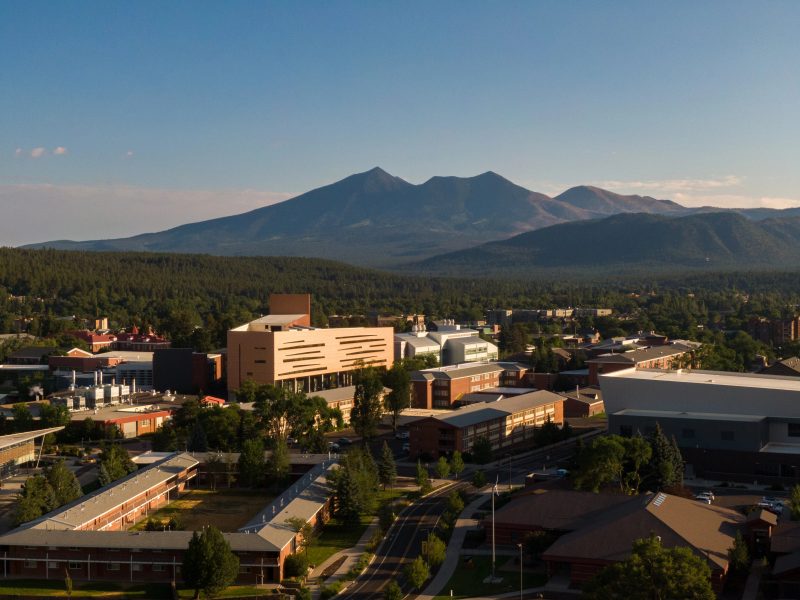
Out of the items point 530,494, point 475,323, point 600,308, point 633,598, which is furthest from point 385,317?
point 633,598

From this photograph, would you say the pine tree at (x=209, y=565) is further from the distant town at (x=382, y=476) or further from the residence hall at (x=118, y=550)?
the residence hall at (x=118, y=550)

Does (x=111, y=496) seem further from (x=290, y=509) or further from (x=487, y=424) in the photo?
(x=487, y=424)

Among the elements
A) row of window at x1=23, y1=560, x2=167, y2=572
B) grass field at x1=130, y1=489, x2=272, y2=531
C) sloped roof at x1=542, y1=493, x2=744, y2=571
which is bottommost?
grass field at x1=130, y1=489, x2=272, y2=531

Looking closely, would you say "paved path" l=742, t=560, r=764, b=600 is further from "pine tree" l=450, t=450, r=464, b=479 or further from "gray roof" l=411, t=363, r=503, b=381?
"gray roof" l=411, t=363, r=503, b=381

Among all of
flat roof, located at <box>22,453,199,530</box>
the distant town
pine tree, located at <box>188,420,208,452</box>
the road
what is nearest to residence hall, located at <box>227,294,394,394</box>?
the distant town

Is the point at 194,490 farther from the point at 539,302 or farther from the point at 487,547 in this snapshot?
the point at 539,302

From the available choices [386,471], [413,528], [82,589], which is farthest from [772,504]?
[82,589]
